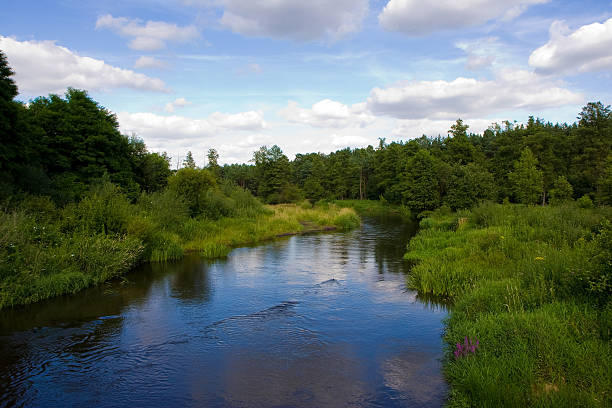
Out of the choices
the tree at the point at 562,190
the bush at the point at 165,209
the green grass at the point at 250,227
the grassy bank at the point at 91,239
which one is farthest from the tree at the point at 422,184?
the bush at the point at 165,209

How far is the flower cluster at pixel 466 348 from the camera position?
8289 millimetres

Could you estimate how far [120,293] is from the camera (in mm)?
15945

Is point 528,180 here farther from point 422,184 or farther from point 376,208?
point 376,208

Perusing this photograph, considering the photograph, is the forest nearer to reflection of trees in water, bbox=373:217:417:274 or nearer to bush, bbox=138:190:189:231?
bush, bbox=138:190:189:231

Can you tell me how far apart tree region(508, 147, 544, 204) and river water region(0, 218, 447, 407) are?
40492 mm

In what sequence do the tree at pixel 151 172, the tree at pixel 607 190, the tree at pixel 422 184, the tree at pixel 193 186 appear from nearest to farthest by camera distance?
the tree at pixel 193 186
the tree at pixel 607 190
the tree at pixel 151 172
the tree at pixel 422 184

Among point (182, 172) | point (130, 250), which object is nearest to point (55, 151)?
point (182, 172)

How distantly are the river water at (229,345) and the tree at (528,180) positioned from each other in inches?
1594

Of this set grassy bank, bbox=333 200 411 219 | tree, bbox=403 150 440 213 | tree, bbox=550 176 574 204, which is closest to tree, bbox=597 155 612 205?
tree, bbox=550 176 574 204

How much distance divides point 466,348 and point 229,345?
19.5ft

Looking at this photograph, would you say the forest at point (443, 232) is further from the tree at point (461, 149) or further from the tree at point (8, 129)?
the tree at point (461, 149)

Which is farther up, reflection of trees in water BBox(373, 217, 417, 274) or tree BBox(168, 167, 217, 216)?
tree BBox(168, 167, 217, 216)

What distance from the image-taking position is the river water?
8.36 meters

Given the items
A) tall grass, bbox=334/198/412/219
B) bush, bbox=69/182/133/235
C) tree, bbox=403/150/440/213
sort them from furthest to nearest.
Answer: tall grass, bbox=334/198/412/219
tree, bbox=403/150/440/213
bush, bbox=69/182/133/235
